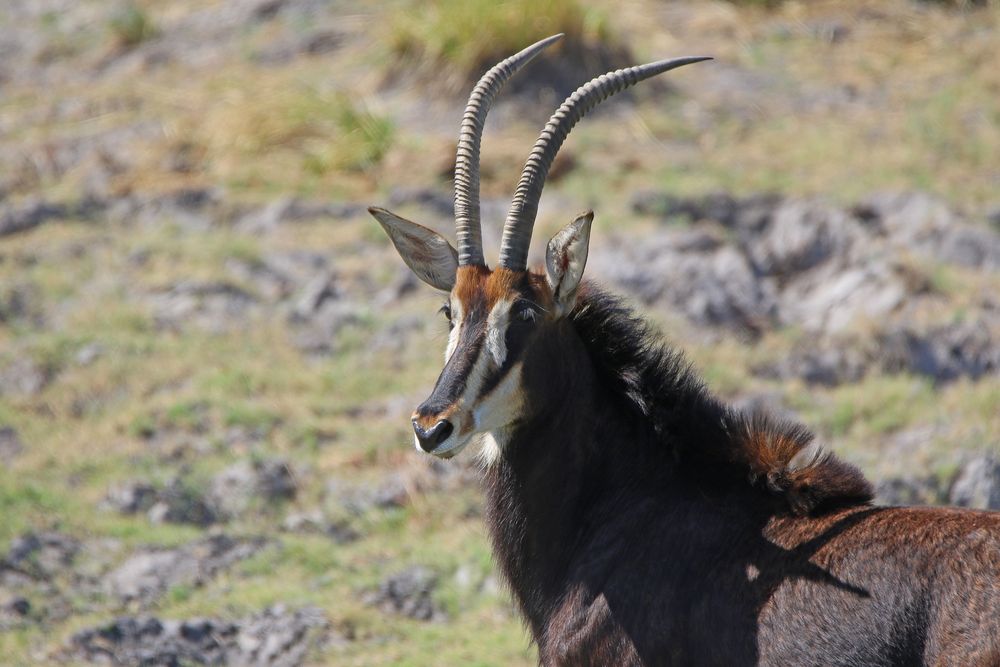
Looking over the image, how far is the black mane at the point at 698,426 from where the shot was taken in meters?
5.27

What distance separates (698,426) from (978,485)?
143 inches

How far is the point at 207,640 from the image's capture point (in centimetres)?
759

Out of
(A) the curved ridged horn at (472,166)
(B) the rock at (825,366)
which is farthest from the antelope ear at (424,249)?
(B) the rock at (825,366)

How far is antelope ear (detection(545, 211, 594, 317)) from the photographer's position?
215 inches

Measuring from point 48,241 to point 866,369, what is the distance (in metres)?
8.56

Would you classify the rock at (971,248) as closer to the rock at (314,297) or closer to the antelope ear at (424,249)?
the rock at (314,297)

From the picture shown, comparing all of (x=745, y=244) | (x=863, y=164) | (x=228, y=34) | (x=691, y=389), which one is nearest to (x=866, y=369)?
(x=745, y=244)

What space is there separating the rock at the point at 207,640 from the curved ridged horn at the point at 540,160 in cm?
320

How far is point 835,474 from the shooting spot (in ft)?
17.3

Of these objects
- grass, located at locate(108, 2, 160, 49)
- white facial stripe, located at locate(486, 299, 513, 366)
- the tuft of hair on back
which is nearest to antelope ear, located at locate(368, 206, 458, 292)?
white facial stripe, located at locate(486, 299, 513, 366)

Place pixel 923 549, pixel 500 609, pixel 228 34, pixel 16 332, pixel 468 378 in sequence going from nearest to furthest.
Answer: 1. pixel 923 549
2. pixel 468 378
3. pixel 500 609
4. pixel 16 332
5. pixel 228 34

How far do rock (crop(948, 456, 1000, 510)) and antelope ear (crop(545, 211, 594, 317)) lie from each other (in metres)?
4.02

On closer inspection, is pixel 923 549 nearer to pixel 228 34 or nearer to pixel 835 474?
pixel 835 474

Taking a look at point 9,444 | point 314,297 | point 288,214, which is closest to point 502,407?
point 9,444
